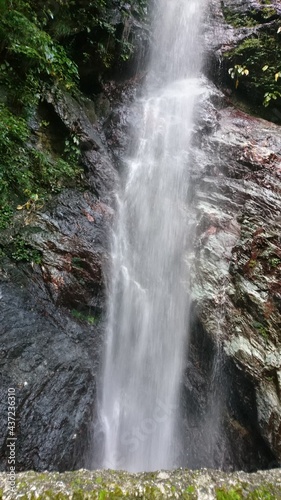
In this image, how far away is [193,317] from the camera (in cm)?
561

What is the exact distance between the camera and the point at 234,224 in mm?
6332

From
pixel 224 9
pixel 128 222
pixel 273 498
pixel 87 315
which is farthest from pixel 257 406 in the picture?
pixel 224 9

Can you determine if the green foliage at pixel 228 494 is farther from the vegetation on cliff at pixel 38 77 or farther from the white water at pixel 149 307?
the vegetation on cliff at pixel 38 77

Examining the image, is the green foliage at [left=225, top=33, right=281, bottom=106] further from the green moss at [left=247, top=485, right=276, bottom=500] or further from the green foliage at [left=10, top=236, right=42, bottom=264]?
the green moss at [left=247, top=485, right=276, bottom=500]

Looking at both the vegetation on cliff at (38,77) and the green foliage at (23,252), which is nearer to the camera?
the green foliage at (23,252)

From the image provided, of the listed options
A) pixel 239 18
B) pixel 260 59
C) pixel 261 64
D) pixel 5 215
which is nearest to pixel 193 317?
pixel 5 215

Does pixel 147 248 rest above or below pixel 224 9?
below

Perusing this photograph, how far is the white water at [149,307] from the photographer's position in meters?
4.88

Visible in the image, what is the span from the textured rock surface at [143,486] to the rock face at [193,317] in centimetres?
Result: 5

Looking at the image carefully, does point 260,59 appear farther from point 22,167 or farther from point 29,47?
point 22,167

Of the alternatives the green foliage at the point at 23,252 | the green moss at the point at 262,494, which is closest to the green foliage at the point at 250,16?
the green foliage at the point at 23,252

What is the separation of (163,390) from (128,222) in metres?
3.79

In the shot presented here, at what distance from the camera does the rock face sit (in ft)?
13.1

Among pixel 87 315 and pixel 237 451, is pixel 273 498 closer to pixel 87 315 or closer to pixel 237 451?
pixel 237 451
